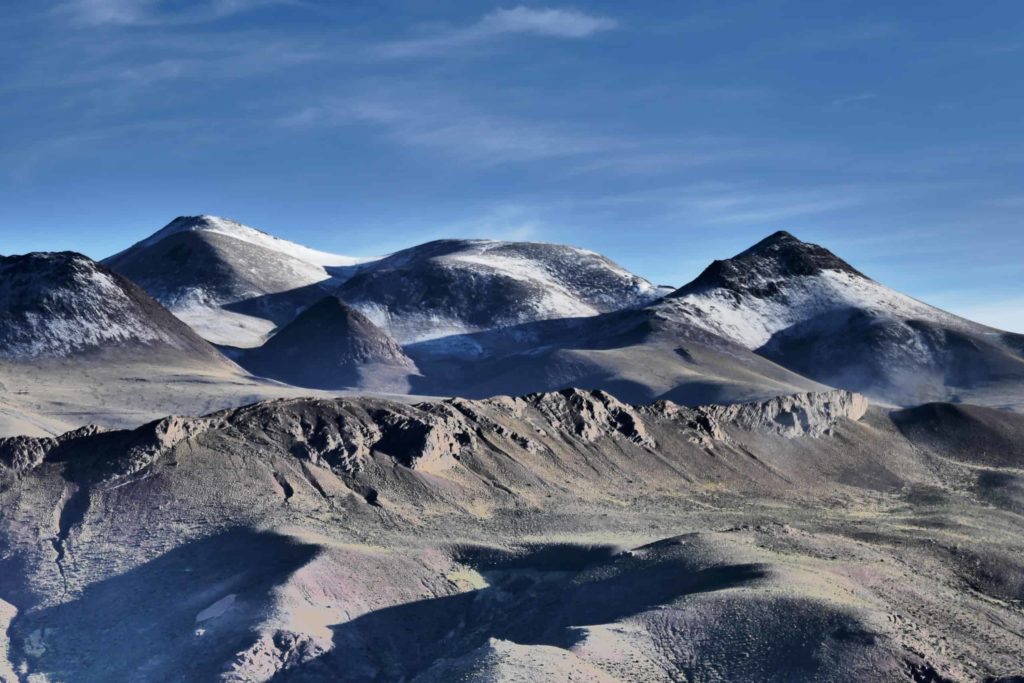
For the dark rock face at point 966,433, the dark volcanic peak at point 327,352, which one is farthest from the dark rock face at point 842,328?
the dark rock face at point 966,433

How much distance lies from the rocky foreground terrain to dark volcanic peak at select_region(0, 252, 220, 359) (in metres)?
56.4

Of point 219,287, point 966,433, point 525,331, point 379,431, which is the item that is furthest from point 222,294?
point 379,431

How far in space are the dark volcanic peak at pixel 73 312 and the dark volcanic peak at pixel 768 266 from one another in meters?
64.1

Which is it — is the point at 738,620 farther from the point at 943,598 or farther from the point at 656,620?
the point at 943,598

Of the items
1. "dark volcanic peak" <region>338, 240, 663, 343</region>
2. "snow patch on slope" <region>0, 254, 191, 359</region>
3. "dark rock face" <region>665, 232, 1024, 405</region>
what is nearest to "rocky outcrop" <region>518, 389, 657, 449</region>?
"snow patch on slope" <region>0, 254, 191, 359</region>

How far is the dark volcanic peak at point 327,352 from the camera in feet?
455

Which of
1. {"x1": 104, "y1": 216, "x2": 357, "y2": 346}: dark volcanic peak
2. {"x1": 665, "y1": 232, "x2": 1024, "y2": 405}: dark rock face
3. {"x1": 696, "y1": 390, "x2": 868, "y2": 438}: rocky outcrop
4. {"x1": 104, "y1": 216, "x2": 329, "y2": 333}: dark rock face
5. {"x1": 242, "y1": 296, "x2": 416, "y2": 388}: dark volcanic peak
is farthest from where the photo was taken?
{"x1": 104, "y1": 216, "x2": 329, "y2": 333}: dark rock face

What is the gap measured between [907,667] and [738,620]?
458 centimetres

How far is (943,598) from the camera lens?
46406 millimetres

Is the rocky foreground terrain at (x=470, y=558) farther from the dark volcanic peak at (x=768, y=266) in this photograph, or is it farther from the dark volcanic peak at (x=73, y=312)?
the dark volcanic peak at (x=768, y=266)

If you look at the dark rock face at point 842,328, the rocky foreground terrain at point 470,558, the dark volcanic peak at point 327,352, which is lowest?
the rocky foreground terrain at point 470,558

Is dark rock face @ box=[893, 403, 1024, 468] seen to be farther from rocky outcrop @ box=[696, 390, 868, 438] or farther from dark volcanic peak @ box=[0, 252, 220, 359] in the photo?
dark volcanic peak @ box=[0, 252, 220, 359]

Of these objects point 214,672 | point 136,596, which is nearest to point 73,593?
point 136,596

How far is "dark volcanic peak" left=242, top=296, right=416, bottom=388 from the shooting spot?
138625mm
